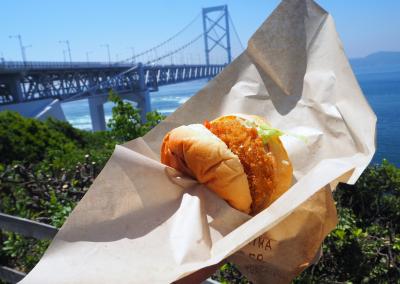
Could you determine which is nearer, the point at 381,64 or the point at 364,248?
the point at 364,248

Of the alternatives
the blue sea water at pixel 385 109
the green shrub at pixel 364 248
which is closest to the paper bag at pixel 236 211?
the blue sea water at pixel 385 109

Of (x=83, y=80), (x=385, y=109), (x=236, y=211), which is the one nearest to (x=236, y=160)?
(x=236, y=211)

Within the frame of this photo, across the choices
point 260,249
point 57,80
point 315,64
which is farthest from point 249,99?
point 57,80

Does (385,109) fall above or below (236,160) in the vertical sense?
below

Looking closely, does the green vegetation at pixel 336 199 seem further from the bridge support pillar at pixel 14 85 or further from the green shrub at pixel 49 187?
the bridge support pillar at pixel 14 85

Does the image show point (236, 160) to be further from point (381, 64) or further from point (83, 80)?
point (381, 64)
